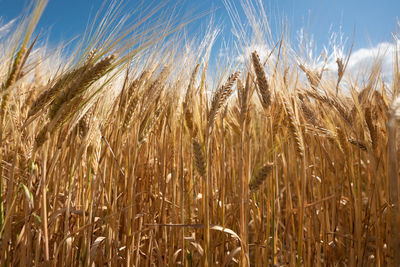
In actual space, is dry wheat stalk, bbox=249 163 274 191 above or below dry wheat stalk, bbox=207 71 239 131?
below

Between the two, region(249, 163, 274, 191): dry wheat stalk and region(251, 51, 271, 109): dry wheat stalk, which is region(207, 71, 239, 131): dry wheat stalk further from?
region(249, 163, 274, 191): dry wheat stalk

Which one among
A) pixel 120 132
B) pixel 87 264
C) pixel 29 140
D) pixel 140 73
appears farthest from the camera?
pixel 140 73

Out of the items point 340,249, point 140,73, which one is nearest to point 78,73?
point 140,73

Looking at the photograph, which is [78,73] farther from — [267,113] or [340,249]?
[340,249]

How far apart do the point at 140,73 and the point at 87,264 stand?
89 centimetres

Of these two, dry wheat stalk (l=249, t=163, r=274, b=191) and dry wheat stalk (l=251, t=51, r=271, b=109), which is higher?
dry wheat stalk (l=251, t=51, r=271, b=109)

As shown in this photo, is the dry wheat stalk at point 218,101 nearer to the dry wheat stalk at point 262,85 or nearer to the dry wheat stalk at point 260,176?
the dry wheat stalk at point 262,85

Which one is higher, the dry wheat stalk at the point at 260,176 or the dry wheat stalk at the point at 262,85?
the dry wheat stalk at the point at 262,85

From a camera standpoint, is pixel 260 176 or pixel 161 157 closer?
pixel 260 176

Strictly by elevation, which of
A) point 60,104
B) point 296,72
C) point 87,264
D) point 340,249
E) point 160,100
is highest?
point 296,72

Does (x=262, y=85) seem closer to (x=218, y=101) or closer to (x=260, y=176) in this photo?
(x=218, y=101)

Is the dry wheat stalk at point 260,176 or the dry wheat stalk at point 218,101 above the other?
the dry wheat stalk at point 218,101

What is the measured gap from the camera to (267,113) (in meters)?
1.12

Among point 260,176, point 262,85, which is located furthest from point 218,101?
point 260,176
